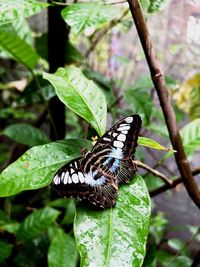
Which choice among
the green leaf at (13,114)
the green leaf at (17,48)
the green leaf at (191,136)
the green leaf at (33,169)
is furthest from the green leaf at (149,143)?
the green leaf at (13,114)

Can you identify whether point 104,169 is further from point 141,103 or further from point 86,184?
point 141,103

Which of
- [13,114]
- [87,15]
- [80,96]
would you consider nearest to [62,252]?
[80,96]

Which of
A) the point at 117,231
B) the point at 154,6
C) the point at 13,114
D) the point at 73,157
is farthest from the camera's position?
the point at 13,114

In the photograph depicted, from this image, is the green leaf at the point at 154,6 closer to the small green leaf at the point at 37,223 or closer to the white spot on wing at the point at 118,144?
the white spot on wing at the point at 118,144

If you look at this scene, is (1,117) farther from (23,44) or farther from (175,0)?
(175,0)

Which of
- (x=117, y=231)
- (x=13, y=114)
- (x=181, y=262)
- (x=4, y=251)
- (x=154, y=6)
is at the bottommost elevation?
(x=181, y=262)

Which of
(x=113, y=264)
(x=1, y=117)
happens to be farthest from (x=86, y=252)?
(x=1, y=117)

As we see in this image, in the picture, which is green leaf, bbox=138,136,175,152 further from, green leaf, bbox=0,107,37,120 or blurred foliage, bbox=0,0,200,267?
green leaf, bbox=0,107,37,120
